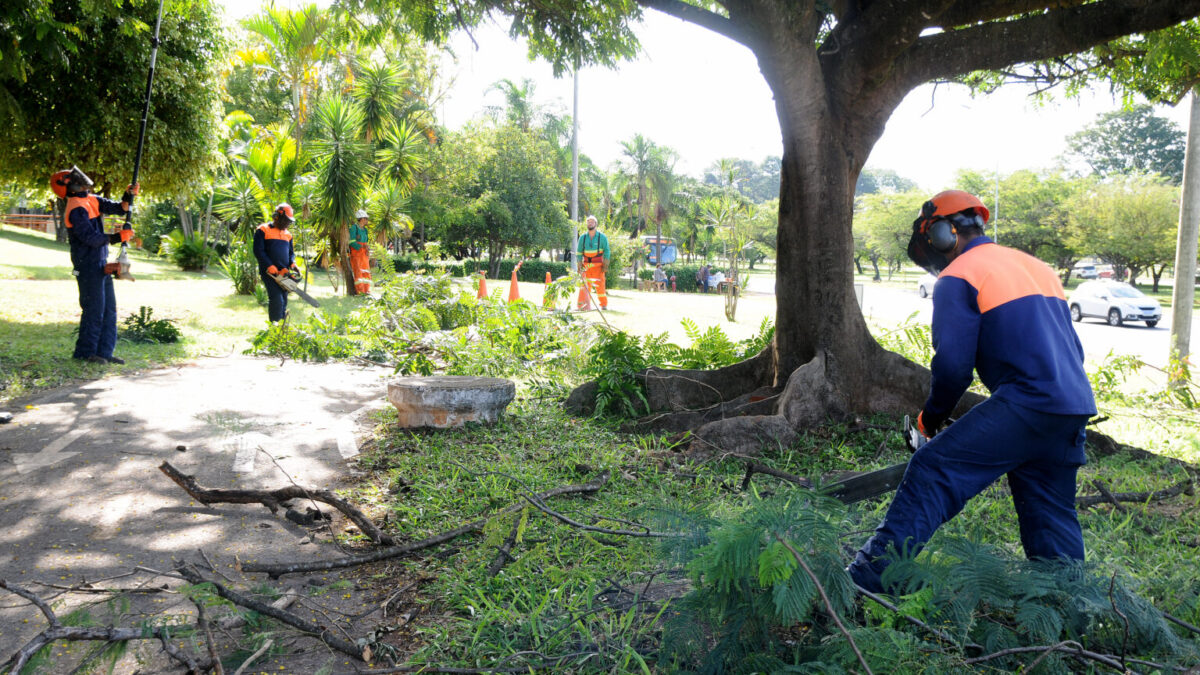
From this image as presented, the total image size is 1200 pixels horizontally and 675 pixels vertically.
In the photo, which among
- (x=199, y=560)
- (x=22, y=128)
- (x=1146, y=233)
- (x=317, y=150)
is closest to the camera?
(x=199, y=560)

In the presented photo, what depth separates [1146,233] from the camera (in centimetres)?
3903

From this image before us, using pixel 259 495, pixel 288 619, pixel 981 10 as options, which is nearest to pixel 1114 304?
pixel 981 10

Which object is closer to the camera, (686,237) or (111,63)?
(111,63)

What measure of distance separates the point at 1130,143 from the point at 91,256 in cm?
7948

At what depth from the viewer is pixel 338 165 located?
689 inches

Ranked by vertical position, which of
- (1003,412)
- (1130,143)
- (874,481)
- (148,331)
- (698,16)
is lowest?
(148,331)

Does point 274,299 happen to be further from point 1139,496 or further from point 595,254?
point 1139,496

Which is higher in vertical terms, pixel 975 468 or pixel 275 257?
pixel 275 257

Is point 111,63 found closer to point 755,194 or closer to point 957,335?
point 957,335

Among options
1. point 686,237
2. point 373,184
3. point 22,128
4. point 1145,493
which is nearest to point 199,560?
point 1145,493

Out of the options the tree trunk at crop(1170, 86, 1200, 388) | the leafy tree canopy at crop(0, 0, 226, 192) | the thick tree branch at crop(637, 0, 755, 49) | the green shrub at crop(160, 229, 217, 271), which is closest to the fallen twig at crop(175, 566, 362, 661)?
the thick tree branch at crop(637, 0, 755, 49)

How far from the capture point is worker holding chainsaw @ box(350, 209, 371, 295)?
61.0ft

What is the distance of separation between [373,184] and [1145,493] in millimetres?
19452

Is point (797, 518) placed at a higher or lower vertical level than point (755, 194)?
lower
